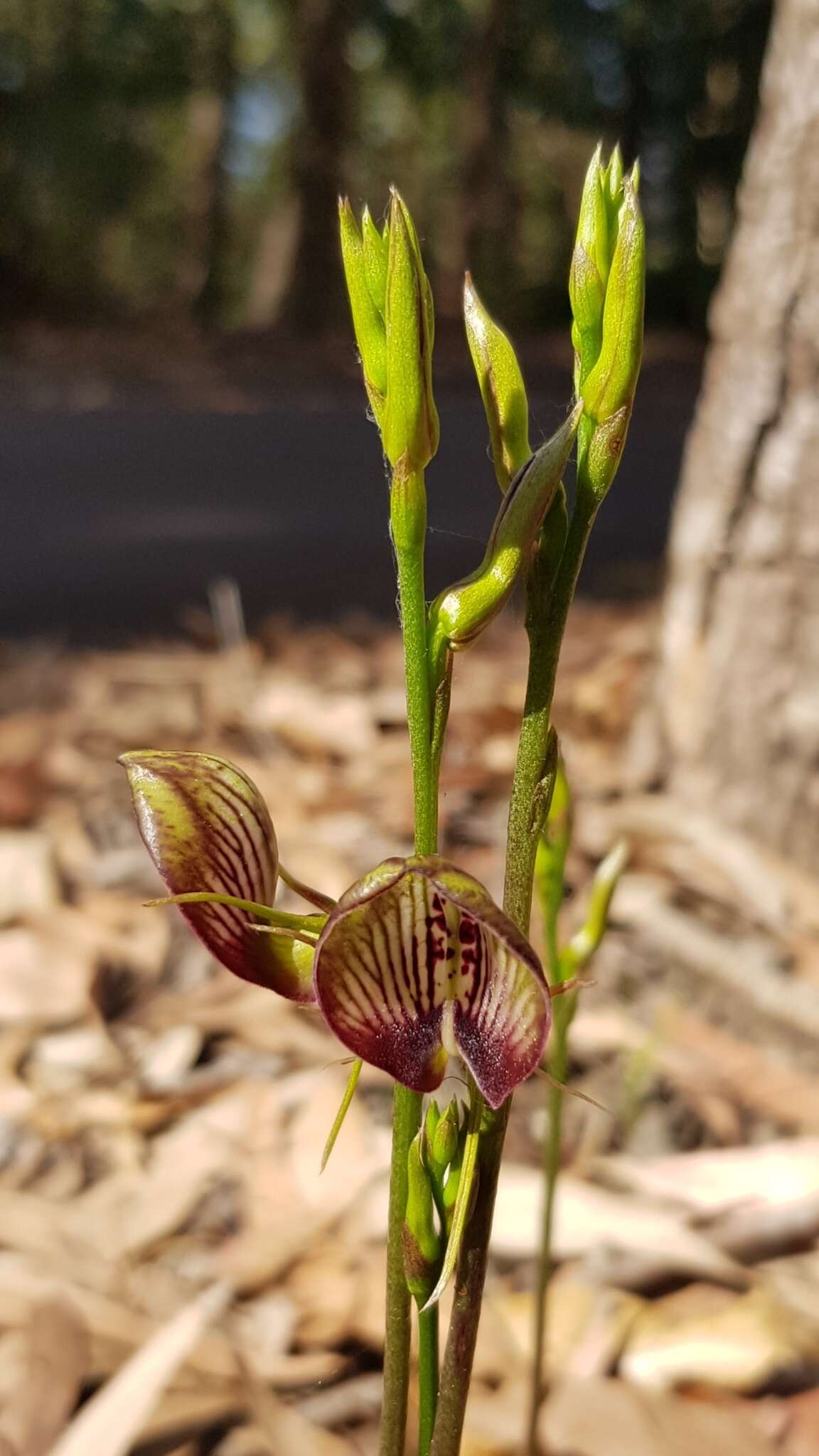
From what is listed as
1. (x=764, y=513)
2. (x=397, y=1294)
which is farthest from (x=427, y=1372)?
(x=764, y=513)

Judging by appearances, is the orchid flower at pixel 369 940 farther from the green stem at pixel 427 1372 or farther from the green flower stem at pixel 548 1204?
the green flower stem at pixel 548 1204

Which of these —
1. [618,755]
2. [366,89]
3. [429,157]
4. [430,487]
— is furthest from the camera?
[429,157]

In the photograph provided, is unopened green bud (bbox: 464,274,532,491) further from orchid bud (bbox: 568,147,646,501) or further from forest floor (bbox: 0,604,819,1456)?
forest floor (bbox: 0,604,819,1456)

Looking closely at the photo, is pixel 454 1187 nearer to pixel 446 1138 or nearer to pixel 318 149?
pixel 446 1138

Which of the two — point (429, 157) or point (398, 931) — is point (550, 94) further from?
point (398, 931)

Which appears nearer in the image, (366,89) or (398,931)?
(398,931)

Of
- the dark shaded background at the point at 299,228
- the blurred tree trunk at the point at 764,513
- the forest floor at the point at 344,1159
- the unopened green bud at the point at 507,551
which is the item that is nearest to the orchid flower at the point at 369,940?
the unopened green bud at the point at 507,551

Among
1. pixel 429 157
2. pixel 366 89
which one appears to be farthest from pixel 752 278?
pixel 429 157

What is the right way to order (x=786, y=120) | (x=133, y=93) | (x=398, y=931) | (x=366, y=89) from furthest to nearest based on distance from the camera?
(x=366, y=89) → (x=133, y=93) → (x=786, y=120) → (x=398, y=931)
